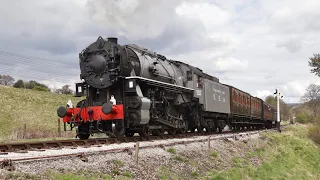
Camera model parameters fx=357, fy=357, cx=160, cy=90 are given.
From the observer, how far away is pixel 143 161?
9.48m

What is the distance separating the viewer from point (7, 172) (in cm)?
602

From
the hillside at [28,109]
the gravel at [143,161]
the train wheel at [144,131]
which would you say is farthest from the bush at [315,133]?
the hillside at [28,109]

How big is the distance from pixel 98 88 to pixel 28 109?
92.8 ft

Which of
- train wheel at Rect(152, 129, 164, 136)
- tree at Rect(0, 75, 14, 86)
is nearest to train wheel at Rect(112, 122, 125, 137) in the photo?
train wheel at Rect(152, 129, 164, 136)

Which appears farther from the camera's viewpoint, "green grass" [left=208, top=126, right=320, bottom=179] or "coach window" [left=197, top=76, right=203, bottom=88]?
"coach window" [left=197, top=76, right=203, bottom=88]

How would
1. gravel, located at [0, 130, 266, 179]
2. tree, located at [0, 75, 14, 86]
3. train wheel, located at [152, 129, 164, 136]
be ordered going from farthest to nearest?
tree, located at [0, 75, 14, 86], train wheel, located at [152, 129, 164, 136], gravel, located at [0, 130, 266, 179]

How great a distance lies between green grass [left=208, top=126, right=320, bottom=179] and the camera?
12337 mm

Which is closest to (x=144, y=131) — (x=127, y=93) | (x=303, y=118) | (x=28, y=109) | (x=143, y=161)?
(x=127, y=93)

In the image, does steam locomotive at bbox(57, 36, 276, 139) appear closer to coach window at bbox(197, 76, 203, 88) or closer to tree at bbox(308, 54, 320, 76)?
coach window at bbox(197, 76, 203, 88)

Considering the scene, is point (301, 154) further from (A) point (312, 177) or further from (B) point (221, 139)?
(B) point (221, 139)

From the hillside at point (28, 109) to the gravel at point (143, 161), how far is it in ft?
69.4

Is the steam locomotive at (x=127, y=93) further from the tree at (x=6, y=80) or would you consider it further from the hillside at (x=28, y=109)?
the tree at (x=6, y=80)

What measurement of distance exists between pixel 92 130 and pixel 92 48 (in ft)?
10.8

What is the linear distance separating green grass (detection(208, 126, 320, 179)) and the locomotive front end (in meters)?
4.65
